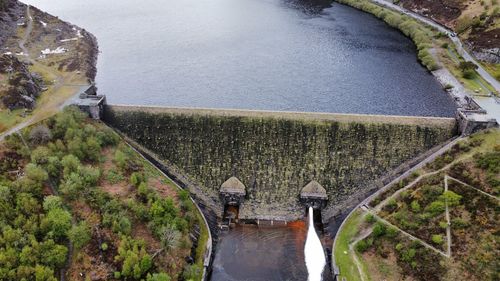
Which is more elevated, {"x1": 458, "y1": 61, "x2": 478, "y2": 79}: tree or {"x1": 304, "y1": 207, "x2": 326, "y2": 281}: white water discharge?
{"x1": 458, "y1": 61, "x2": 478, "y2": 79}: tree

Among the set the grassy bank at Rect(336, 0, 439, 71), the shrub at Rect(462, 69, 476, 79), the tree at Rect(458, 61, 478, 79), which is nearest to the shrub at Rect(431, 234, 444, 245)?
the shrub at Rect(462, 69, 476, 79)

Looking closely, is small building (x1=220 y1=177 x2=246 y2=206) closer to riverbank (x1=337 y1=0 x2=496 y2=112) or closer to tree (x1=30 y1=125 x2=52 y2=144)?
tree (x1=30 y1=125 x2=52 y2=144)

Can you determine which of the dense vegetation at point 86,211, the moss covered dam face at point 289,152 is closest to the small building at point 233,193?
the moss covered dam face at point 289,152

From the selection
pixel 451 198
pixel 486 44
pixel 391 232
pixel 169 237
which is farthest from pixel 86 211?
pixel 486 44

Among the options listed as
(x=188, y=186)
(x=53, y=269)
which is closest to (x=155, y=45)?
(x=188, y=186)

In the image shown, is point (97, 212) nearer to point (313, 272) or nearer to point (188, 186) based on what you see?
point (188, 186)

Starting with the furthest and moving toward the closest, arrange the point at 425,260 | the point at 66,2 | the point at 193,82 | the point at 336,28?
the point at 66,2 < the point at 336,28 < the point at 193,82 < the point at 425,260
